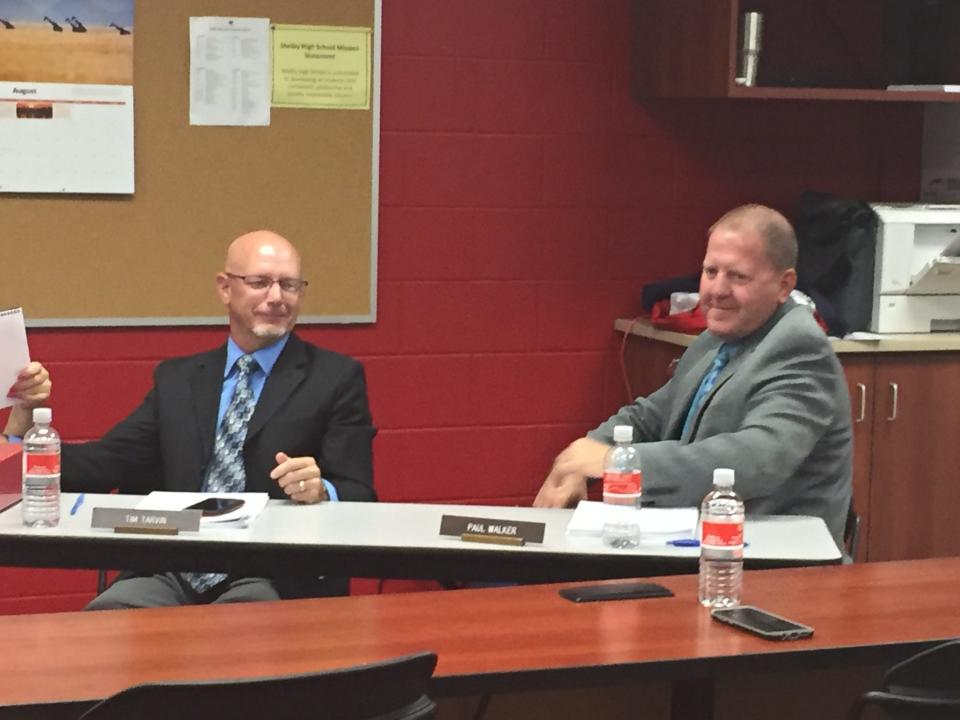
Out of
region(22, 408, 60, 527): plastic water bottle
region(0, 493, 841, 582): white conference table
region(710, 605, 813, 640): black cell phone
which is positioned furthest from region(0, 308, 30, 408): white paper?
region(710, 605, 813, 640): black cell phone

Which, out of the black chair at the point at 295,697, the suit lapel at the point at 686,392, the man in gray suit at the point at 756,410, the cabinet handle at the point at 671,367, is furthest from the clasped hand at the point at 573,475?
the black chair at the point at 295,697

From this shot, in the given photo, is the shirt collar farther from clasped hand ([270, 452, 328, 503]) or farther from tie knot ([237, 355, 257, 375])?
clasped hand ([270, 452, 328, 503])

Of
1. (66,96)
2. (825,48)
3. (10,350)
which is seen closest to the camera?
(10,350)

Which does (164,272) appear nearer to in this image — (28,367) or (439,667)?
(28,367)

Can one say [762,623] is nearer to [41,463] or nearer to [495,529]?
[495,529]

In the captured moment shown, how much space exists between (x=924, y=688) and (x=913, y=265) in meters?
2.49

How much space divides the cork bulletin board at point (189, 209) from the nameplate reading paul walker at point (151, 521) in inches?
57.2

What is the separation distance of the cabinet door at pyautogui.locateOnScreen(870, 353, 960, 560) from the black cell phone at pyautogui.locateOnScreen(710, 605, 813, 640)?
2064mm

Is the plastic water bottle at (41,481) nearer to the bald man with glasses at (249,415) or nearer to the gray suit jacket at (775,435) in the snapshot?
the bald man with glasses at (249,415)

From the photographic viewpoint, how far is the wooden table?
2.08 metres

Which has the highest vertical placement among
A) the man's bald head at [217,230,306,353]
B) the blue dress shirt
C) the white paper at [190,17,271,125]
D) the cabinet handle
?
the white paper at [190,17,271,125]

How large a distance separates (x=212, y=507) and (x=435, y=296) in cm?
166

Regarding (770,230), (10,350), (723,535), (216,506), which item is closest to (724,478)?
(723,535)

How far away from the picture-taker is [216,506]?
9.71 feet
